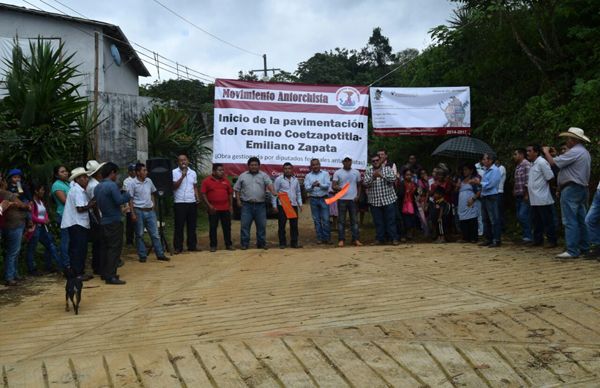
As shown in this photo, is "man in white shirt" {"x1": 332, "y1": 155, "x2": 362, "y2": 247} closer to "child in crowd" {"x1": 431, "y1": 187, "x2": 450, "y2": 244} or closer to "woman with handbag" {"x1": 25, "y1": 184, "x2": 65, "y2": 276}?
"child in crowd" {"x1": 431, "y1": 187, "x2": 450, "y2": 244}

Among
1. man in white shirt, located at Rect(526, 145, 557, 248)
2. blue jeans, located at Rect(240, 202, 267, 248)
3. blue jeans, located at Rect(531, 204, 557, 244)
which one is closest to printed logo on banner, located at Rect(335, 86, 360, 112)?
blue jeans, located at Rect(240, 202, 267, 248)

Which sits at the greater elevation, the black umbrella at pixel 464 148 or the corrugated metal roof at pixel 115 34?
the corrugated metal roof at pixel 115 34

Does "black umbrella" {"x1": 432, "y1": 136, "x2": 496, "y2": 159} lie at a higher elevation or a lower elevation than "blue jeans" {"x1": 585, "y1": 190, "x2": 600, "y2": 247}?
higher

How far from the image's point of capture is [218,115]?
11.2 meters

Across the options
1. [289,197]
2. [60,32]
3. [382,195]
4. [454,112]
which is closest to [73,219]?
[289,197]

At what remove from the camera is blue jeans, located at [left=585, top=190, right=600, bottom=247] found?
25.6 feet

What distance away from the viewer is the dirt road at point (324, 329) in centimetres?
433

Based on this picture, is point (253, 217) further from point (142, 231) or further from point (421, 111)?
point (421, 111)

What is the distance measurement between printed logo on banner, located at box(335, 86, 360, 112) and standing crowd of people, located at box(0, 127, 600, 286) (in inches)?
46.4

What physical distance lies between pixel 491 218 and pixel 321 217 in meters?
3.13

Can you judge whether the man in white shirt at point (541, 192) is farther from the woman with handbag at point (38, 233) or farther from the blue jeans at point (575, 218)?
the woman with handbag at point (38, 233)

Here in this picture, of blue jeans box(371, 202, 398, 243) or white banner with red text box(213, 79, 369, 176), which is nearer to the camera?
blue jeans box(371, 202, 398, 243)

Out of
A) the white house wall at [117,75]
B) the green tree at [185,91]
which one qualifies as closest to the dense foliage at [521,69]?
the white house wall at [117,75]

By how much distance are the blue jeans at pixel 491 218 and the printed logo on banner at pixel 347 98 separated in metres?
3.15
